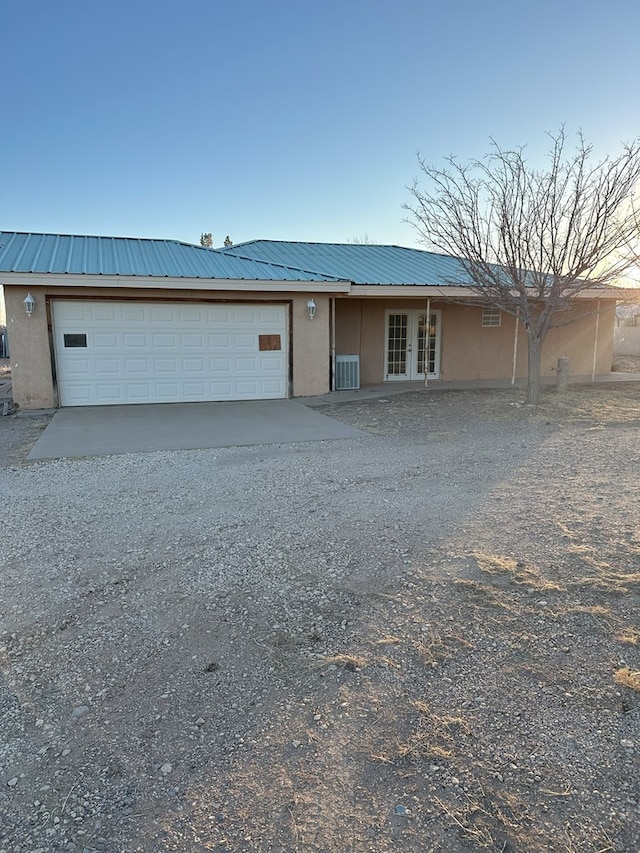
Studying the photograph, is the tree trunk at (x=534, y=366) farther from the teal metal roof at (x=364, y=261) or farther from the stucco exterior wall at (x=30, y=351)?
the stucco exterior wall at (x=30, y=351)

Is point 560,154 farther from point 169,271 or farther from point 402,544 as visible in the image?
point 402,544

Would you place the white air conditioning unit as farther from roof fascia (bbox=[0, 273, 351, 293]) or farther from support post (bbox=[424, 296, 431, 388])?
support post (bbox=[424, 296, 431, 388])

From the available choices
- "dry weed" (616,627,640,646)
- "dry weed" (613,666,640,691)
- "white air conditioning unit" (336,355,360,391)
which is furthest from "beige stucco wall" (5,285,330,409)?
"dry weed" (613,666,640,691)

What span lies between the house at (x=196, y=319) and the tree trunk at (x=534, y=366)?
1454mm

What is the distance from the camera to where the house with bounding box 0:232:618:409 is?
11.3 metres

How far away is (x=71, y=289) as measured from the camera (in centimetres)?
1128

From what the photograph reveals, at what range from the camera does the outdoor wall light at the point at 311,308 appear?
1298 centimetres

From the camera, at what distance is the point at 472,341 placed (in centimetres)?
1709

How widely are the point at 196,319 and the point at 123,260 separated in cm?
210

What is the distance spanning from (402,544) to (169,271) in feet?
31.7

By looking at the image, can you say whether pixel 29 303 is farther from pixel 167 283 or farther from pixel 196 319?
pixel 196 319

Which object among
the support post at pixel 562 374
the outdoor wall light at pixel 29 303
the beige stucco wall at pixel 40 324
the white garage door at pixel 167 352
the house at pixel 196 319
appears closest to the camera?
the outdoor wall light at pixel 29 303

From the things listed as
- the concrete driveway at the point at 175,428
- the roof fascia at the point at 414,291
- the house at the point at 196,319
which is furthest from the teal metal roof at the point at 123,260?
the concrete driveway at the point at 175,428

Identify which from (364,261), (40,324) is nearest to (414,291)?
(364,261)
